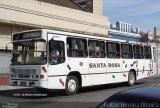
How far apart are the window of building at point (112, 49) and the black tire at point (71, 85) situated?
3.35m

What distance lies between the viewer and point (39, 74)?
15.0 m

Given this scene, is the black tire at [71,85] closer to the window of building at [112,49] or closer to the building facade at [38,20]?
the window of building at [112,49]

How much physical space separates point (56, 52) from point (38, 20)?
423 inches

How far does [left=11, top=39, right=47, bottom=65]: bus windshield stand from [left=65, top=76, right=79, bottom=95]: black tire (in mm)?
1843

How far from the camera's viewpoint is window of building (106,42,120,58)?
769 inches

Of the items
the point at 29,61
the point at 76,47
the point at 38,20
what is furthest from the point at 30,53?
the point at 38,20

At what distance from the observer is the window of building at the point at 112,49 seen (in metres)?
19.5

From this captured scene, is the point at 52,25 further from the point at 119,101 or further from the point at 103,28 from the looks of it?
the point at 119,101

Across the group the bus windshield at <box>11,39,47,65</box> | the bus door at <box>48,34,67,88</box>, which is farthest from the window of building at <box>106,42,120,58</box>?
the bus windshield at <box>11,39,47,65</box>

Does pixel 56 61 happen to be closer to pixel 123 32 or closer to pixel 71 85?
pixel 71 85

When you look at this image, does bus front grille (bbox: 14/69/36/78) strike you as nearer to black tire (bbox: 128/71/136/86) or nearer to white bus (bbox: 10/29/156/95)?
white bus (bbox: 10/29/156/95)

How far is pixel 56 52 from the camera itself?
51.1 feet

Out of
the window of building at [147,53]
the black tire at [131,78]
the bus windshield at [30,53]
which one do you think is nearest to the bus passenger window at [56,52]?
the bus windshield at [30,53]

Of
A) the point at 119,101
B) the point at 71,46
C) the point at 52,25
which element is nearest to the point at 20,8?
the point at 52,25
